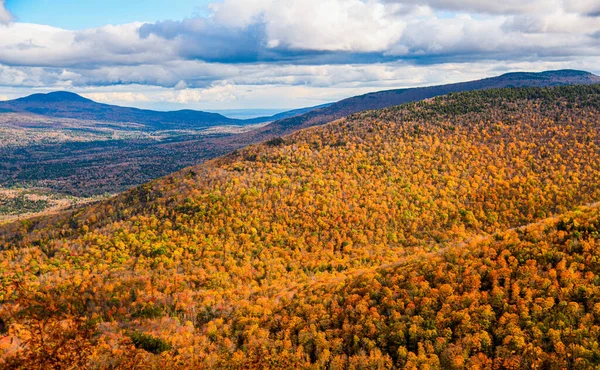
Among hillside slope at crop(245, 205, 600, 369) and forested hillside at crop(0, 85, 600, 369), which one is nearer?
hillside slope at crop(245, 205, 600, 369)

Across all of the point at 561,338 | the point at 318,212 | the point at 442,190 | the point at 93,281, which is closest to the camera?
the point at 561,338

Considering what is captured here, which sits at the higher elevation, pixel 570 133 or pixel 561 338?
pixel 570 133

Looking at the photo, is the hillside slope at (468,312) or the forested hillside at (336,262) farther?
the forested hillside at (336,262)

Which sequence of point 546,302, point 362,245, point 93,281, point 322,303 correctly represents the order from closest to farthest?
point 546,302, point 322,303, point 93,281, point 362,245

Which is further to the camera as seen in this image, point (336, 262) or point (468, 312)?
point (336, 262)

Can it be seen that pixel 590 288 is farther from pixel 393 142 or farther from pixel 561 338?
pixel 393 142

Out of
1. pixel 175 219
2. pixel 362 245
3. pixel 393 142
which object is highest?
pixel 393 142

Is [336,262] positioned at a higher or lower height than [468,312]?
lower

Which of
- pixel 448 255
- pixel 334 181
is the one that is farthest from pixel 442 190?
pixel 448 255
